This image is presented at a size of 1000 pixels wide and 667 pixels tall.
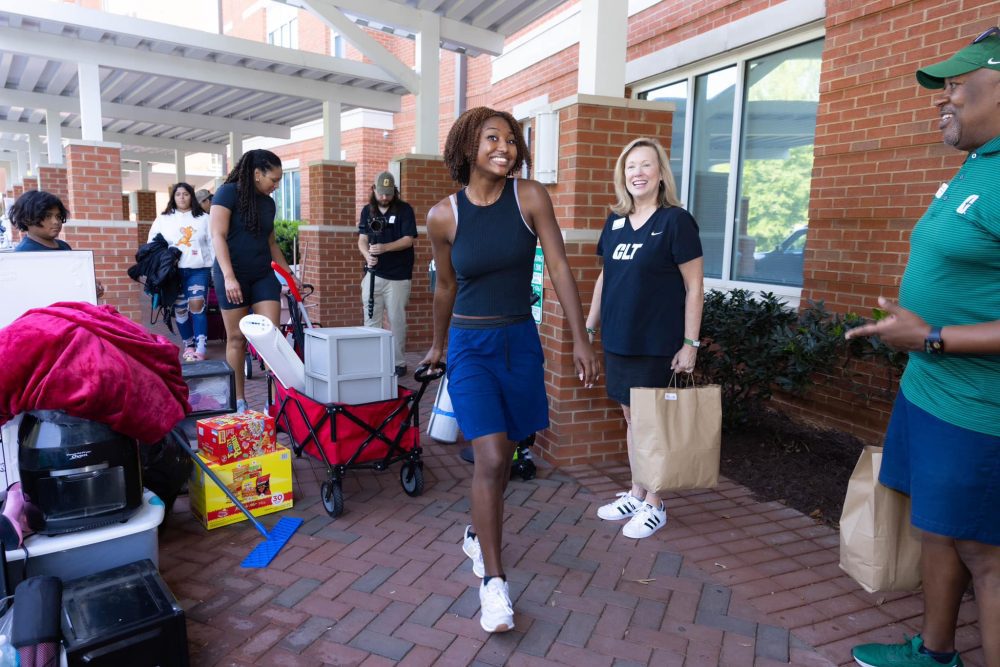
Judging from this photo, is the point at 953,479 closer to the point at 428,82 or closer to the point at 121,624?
the point at 121,624

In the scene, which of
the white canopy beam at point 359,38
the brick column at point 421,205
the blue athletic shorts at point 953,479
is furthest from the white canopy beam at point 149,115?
the blue athletic shorts at point 953,479

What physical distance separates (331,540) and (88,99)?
289 inches

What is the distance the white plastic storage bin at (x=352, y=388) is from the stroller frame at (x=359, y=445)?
105 millimetres

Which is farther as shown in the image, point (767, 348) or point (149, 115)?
point (149, 115)

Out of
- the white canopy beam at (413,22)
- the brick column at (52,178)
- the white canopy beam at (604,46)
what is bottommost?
the brick column at (52,178)

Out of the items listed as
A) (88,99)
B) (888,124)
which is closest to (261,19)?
(88,99)

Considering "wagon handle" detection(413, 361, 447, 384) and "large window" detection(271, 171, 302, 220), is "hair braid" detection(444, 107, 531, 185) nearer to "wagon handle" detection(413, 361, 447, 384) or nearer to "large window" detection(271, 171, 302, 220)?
"wagon handle" detection(413, 361, 447, 384)

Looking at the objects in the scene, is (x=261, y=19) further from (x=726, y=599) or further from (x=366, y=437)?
(x=726, y=599)

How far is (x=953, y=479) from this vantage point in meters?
2.08

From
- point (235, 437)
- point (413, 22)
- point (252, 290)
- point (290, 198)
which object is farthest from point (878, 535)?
point (290, 198)

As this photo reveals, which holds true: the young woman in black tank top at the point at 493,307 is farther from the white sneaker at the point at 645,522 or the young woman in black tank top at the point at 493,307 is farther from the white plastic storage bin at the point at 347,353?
the white plastic storage bin at the point at 347,353

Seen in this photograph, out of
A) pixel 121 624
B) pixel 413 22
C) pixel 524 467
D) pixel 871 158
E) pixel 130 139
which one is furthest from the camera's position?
pixel 130 139

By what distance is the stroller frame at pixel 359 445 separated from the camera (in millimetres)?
3709

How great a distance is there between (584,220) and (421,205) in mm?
3895
